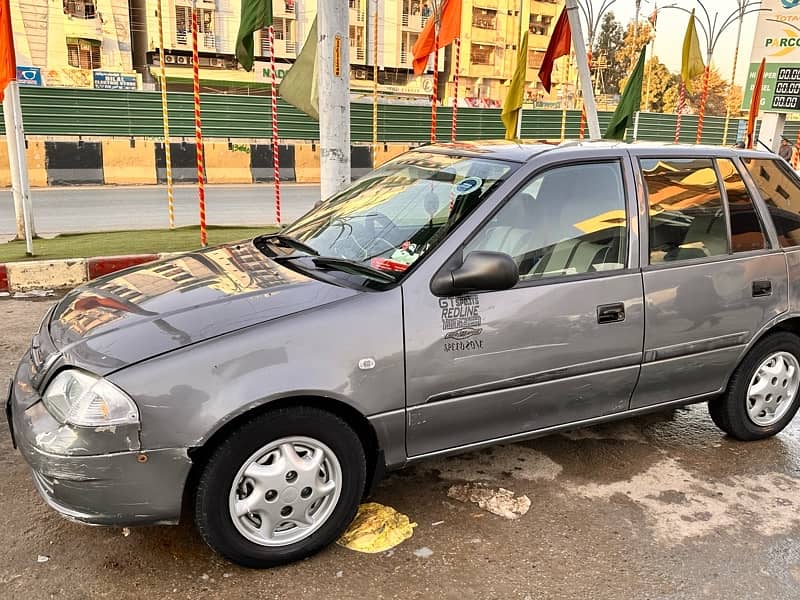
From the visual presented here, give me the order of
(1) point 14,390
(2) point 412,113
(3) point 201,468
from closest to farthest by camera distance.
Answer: (3) point 201,468
(1) point 14,390
(2) point 412,113

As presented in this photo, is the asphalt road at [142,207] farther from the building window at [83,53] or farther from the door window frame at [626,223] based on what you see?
the building window at [83,53]

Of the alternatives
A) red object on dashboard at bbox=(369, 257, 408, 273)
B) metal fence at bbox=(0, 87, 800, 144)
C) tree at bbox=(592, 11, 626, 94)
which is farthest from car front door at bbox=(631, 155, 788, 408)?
tree at bbox=(592, 11, 626, 94)

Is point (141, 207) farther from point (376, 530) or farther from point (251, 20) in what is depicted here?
point (376, 530)

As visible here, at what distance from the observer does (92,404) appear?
249cm

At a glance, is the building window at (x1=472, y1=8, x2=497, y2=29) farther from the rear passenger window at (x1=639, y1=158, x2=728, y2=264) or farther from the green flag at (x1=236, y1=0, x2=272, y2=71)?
the rear passenger window at (x1=639, y1=158, x2=728, y2=264)

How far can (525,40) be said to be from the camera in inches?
419

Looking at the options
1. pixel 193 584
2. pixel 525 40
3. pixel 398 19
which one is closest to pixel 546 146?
pixel 193 584

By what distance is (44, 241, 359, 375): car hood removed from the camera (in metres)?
2.63

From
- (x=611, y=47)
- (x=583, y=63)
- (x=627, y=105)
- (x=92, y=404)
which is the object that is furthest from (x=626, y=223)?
(x=611, y=47)

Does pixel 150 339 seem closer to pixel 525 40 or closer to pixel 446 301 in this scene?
pixel 446 301

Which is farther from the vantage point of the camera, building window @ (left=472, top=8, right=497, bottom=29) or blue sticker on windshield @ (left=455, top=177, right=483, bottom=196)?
building window @ (left=472, top=8, right=497, bottom=29)

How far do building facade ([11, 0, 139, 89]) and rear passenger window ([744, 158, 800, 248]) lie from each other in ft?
129

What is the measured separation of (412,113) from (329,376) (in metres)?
A: 24.6

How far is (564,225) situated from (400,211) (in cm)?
80
